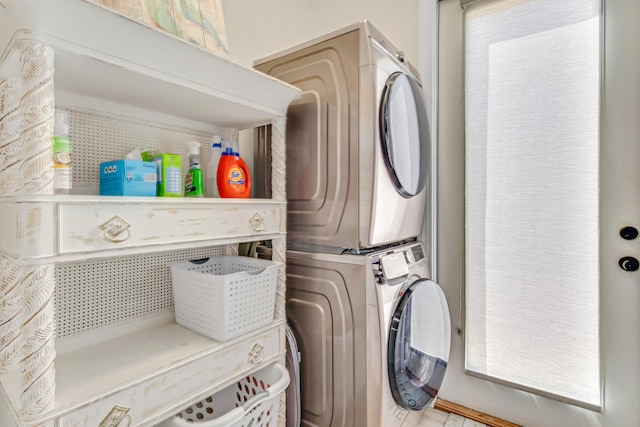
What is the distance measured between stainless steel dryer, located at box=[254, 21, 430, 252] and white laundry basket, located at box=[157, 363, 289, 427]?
0.56 m

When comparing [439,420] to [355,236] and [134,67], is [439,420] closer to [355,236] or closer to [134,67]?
[355,236]

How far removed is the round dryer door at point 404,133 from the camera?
54.3 inches

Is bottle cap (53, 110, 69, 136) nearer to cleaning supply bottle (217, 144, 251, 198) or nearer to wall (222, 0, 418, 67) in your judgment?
cleaning supply bottle (217, 144, 251, 198)

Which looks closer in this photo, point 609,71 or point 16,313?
point 16,313

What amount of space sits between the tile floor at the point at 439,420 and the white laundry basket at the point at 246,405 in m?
0.85

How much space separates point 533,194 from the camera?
65.0 inches

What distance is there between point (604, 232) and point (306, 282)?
4.54 feet

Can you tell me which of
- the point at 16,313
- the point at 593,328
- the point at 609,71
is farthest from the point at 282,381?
the point at 609,71

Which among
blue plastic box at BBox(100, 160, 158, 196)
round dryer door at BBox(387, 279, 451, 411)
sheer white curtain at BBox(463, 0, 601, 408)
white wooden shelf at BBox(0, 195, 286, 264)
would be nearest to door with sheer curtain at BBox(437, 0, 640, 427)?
sheer white curtain at BBox(463, 0, 601, 408)

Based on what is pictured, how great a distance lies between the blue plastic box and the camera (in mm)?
1015

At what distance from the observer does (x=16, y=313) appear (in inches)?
29.3

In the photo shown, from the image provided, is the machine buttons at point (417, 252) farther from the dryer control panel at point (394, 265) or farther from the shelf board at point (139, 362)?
the shelf board at point (139, 362)

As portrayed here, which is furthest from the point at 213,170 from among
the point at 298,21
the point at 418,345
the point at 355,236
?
the point at 298,21

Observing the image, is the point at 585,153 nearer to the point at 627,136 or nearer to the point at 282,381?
the point at 627,136
